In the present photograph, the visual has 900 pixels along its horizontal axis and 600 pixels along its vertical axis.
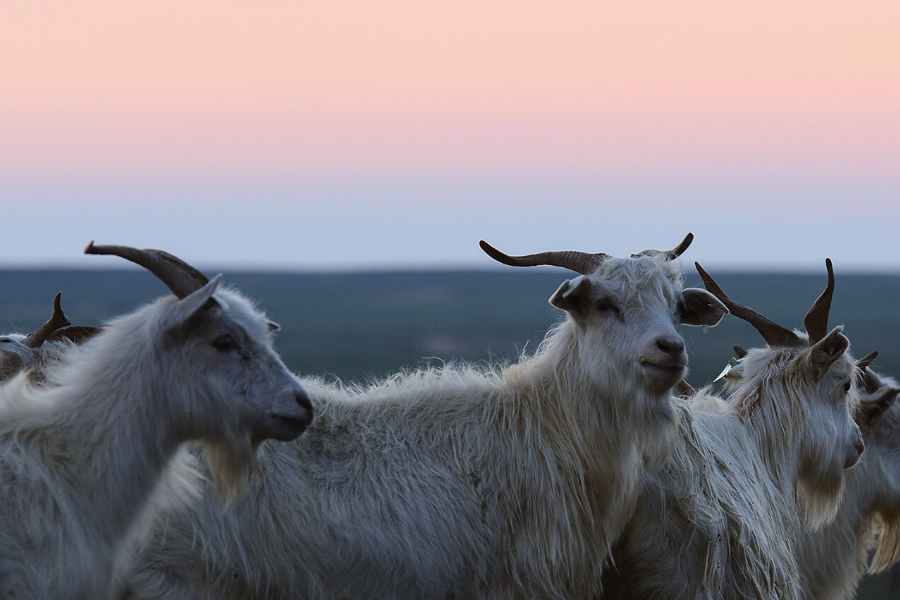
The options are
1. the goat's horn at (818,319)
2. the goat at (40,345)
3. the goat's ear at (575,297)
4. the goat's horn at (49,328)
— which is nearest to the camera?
the goat's ear at (575,297)

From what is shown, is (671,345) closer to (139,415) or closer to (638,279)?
(638,279)

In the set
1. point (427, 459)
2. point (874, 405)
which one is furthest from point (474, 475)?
point (874, 405)

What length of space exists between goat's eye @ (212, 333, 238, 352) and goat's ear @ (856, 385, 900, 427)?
5.63 metres

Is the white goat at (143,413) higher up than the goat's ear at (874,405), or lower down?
higher up

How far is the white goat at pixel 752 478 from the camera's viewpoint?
6617 mm

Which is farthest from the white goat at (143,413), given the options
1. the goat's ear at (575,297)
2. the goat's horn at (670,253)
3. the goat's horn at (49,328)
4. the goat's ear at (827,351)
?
the goat's ear at (827,351)

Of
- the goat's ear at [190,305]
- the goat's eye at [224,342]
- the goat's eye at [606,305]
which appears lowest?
the goat's eye at [224,342]

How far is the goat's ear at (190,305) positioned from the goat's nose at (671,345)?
255cm

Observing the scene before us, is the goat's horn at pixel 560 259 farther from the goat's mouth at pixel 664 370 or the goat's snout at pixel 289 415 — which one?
the goat's snout at pixel 289 415

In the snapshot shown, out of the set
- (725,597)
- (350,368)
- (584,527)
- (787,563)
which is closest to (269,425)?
(584,527)

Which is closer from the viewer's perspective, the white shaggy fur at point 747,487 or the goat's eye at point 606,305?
the goat's eye at point 606,305

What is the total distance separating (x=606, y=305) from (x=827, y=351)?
216 centimetres

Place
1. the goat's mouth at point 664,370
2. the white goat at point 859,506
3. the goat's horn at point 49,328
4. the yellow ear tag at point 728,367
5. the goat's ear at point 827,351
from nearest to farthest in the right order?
the goat's mouth at point 664,370 → the goat's horn at point 49,328 → the goat's ear at point 827,351 → the yellow ear tag at point 728,367 → the white goat at point 859,506

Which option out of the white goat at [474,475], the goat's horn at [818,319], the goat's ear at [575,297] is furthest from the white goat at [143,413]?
the goat's horn at [818,319]
